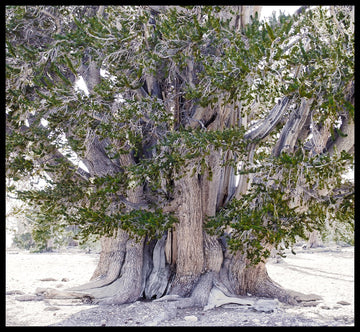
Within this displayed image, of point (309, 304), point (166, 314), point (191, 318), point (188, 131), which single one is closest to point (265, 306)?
point (191, 318)

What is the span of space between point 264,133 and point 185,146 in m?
1.53

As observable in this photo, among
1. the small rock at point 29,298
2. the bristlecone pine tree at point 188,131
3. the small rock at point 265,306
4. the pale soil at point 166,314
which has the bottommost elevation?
the small rock at point 29,298

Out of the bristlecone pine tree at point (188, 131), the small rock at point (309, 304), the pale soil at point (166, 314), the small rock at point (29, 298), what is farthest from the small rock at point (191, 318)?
the small rock at point (29, 298)

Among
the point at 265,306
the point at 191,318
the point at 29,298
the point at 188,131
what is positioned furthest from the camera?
the point at 29,298

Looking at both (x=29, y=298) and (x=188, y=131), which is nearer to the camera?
(x=188, y=131)

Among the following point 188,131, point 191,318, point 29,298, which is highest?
point 188,131

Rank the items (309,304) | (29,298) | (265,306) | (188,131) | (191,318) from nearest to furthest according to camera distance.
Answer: (191,318) → (188,131) → (265,306) → (309,304) → (29,298)

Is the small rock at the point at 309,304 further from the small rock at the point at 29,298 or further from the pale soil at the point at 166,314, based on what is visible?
the small rock at the point at 29,298

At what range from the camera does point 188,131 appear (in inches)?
231

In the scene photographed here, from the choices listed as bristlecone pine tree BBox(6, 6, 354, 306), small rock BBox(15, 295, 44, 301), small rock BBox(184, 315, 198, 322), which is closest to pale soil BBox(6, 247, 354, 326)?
small rock BBox(184, 315, 198, 322)

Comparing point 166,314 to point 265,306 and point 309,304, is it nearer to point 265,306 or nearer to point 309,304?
point 265,306

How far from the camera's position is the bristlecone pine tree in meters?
5.12

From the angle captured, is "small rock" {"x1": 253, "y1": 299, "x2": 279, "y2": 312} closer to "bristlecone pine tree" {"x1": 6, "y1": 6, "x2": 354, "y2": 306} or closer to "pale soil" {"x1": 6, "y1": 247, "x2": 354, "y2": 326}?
"pale soil" {"x1": 6, "y1": 247, "x2": 354, "y2": 326}

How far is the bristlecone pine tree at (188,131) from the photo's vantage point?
5.12 meters
